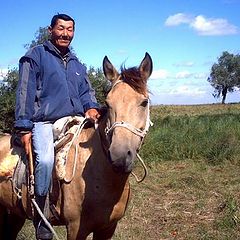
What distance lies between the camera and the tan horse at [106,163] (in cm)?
319

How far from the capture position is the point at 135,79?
134 inches

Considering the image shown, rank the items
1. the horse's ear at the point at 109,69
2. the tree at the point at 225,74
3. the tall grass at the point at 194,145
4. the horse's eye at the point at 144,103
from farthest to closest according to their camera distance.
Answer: the tree at the point at 225,74
the tall grass at the point at 194,145
the horse's ear at the point at 109,69
the horse's eye at the point at 144,103

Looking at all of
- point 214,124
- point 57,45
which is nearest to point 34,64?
point 57,45

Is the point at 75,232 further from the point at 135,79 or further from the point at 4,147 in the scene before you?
the point at 135,79

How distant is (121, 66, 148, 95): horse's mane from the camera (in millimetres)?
3370

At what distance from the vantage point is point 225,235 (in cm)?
560

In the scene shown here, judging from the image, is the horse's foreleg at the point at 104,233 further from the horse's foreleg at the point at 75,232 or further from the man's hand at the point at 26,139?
the man's hand at the point at 26,139

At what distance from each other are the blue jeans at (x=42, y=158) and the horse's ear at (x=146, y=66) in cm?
109

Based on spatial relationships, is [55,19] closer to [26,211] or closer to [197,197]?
[26,211]

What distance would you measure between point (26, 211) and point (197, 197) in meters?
4.58

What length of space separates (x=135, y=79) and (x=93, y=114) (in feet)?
2.62

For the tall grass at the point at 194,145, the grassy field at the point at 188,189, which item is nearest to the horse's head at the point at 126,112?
the grassy field at the point at 188,189

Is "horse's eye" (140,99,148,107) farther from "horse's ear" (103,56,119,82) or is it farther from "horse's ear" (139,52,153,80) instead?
"horse's ear" (103,56,119,82)

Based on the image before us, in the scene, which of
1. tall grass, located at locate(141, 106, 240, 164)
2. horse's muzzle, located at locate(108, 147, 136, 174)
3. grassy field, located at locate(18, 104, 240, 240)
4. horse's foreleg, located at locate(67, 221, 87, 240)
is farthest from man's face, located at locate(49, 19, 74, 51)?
tall grass, located at locate(141, 106, 240, 164)
